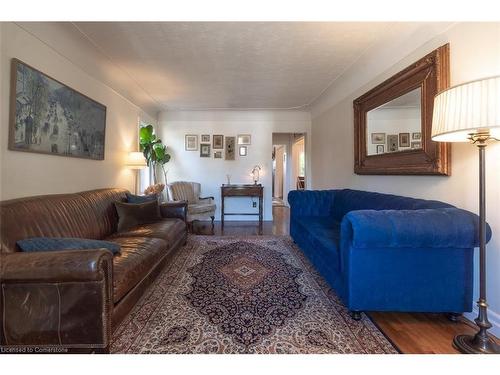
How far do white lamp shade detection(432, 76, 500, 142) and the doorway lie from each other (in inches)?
202

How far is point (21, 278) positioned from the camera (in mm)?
1066

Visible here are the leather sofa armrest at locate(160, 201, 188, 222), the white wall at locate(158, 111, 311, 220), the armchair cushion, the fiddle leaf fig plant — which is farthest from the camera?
the white wall at locate(158, 111, 311, 220)

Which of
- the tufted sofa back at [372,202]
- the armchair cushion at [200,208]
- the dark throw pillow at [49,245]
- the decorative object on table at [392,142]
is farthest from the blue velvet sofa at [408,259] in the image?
the armchair cushion at [200,208]

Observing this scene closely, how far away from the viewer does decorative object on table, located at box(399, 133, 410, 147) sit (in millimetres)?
2182

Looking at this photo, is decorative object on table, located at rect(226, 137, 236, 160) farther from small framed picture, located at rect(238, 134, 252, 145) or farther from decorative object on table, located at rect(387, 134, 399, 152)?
decorative object on table, located at rect(387, 134, 399, 152)

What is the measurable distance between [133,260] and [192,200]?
9.83 ft

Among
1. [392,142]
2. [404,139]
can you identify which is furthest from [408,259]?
[392,142]

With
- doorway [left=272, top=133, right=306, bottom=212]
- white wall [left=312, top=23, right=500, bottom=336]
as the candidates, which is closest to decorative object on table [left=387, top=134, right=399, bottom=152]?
white wall [left=312, top=23, right=500, bottom=336]

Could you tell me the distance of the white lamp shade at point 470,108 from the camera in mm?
1128

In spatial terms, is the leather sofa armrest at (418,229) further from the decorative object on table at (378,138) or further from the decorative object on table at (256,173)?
the decorative object on table at (256,173)

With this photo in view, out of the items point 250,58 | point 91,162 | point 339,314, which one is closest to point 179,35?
point 250,58

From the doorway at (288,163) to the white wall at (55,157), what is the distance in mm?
4624

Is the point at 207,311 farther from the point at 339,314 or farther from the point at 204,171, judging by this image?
the point at 204,171

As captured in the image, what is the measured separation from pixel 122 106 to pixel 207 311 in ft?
11.0
